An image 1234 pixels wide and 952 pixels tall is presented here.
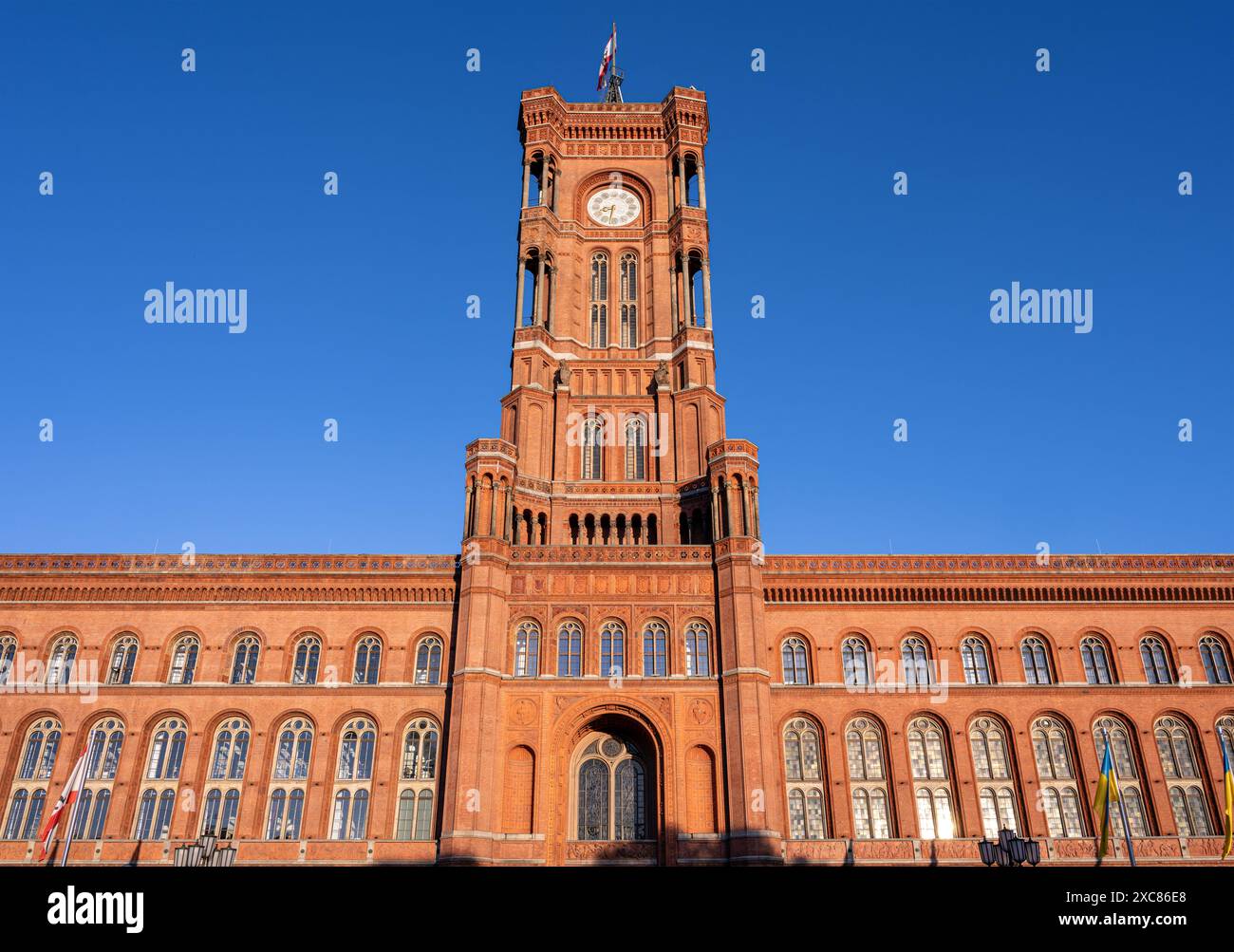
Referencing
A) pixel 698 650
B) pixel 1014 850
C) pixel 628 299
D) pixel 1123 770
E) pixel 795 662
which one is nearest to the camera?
pixel 1014 850

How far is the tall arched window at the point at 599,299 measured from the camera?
51844 millimetres

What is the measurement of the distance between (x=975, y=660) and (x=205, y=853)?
29.9 m

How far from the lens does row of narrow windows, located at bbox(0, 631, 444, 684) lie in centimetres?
3697

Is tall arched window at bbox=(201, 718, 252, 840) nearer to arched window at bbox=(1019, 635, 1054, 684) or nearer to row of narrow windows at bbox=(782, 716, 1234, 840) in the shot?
row of narrow windows at bbox=(782, 716, 1234, 840)

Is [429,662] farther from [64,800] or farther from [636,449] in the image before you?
[636,449]

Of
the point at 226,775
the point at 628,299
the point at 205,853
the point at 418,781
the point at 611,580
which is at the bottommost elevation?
the point at 205,853

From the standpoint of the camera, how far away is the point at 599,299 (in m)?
53.1

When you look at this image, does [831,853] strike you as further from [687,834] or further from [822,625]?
[822,625]

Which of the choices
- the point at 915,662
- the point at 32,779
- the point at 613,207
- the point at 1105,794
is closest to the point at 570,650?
the point at 915,662

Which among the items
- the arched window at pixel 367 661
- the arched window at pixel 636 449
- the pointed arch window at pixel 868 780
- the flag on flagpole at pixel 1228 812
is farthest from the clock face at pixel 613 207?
the flag on flagpole at pixel 1228 812

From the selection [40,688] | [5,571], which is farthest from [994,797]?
[5,571]

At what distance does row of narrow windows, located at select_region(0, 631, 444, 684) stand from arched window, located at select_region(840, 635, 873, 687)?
1712cm

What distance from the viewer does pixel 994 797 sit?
34.9m
